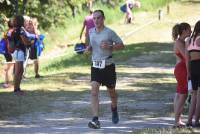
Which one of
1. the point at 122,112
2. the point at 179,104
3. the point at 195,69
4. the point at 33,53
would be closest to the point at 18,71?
the point at 33,53

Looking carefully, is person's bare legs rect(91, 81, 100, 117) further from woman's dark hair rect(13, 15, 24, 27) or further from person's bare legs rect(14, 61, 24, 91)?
woman's dark hair rect(13, 15, 24, 27)

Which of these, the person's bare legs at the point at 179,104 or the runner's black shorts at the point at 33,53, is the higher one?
the runner's black shorts at the point at 33,53

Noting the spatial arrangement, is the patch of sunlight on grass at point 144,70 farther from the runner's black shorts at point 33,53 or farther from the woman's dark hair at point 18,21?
the woman's dark hair at point 18,21

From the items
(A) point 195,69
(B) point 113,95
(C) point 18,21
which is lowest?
(B) point 113,95

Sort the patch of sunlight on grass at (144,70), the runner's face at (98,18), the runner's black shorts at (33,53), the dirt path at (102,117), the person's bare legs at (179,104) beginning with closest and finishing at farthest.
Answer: the person's bare legs at (179,104) < the runner's face at (98,18) < the dirt path at (102,117) < the runner's black shorts at (33,53) < the patch of sunlight on grass at (144,70)

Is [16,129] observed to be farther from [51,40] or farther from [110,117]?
[51,40]

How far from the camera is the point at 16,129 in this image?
10.6m

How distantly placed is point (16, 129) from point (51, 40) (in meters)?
21.5

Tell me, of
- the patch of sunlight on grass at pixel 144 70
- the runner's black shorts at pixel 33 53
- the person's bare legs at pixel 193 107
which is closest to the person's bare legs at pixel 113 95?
the person's bare legs at pixel 193 107

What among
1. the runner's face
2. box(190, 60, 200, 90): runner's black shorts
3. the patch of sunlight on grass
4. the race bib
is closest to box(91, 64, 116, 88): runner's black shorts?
the race bib

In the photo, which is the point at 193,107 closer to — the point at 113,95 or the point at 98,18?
the point at 113,95

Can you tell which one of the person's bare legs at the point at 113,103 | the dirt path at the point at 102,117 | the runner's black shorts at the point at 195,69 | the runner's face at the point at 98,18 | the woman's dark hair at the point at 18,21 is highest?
the runner's face at the point at 98,18

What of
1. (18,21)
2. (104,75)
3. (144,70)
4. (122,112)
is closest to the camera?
(104,75)

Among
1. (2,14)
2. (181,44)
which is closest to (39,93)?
(181,44)
